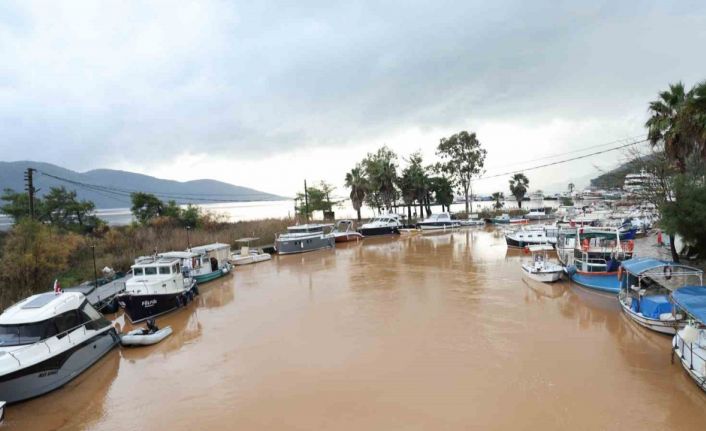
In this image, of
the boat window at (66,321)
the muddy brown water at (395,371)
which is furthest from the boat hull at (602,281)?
the boat window at (66,321)

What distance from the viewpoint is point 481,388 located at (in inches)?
358

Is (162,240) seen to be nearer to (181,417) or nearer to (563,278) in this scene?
(181,417)

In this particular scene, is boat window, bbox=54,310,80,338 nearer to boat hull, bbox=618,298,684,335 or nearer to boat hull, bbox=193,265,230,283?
boat hull, bbox=193,265,230,283

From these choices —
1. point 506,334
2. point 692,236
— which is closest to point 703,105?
point 692,236

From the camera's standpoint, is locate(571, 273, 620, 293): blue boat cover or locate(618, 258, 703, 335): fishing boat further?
locate(571, 273, 620, 293): blue boat cover

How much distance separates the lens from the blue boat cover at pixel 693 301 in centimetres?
840

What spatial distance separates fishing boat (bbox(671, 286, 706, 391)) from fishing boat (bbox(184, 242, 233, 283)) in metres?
21.5

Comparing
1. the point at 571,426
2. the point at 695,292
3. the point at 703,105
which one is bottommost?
the point at 571,426

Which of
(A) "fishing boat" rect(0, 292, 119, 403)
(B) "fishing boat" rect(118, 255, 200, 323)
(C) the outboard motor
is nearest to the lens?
(A) "fishing boat" rect(0, 292, 119, 403)

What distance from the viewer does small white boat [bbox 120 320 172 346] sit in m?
13.3

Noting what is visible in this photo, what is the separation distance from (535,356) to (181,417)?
9.26m

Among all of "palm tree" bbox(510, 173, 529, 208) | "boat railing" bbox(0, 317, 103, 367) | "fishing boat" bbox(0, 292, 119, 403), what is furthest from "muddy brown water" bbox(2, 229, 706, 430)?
"palm tree" bbox(510, 173, 529, 208)

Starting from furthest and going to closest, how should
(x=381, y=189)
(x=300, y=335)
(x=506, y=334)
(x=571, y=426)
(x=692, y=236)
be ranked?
1. (x=381, y=189)
2. (x=692, y=236)
3. (x=300, y=335)
4. (x=506, y=334)
5. (x=571, y=426)

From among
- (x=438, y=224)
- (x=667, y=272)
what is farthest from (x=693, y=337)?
(x=438, y=224)
